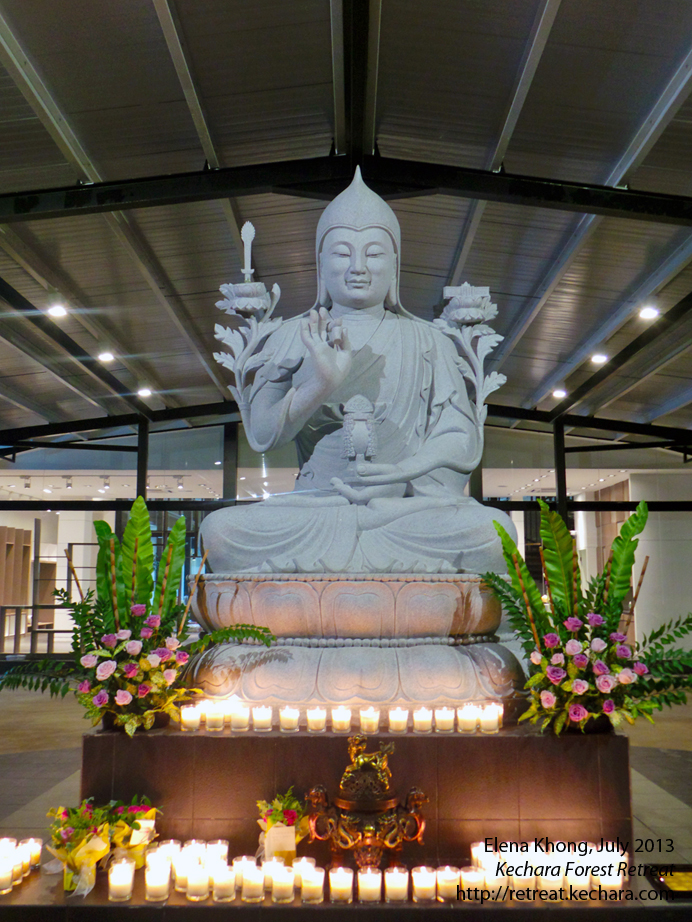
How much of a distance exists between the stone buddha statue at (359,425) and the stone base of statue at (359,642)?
127mm

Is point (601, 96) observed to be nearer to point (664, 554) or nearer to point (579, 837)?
point (579, 837)

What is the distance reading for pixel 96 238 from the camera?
5734mm

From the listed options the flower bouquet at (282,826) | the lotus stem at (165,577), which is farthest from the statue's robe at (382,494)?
the flower bouquet at (282,826)

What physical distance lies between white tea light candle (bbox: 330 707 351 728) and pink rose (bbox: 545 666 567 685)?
0.65m

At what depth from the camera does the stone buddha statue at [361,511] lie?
3164mm

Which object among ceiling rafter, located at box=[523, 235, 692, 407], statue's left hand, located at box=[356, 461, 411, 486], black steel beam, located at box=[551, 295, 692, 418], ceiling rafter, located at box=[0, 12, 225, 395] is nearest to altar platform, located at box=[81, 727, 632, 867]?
statue's left hand, located at box=[356, 461, 411, 486]

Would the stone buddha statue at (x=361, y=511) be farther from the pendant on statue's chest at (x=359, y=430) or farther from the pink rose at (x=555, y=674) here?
the pink rose at (x=555, y=674)

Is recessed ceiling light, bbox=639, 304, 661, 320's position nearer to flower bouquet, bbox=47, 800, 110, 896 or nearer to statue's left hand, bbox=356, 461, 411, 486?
statue's left hand, bbox=356, 461, 411, 486

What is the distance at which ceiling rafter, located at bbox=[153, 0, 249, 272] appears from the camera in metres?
4.10

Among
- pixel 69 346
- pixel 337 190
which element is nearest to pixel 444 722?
pixel 337 190

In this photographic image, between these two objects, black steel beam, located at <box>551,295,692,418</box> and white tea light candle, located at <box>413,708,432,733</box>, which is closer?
white tea light candle, located at <box>413,708,432,733</box>

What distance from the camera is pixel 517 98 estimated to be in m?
4.69

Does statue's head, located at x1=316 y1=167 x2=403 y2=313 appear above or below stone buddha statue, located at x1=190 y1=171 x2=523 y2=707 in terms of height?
above

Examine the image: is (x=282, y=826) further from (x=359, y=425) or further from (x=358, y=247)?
(x=358, y=247)
